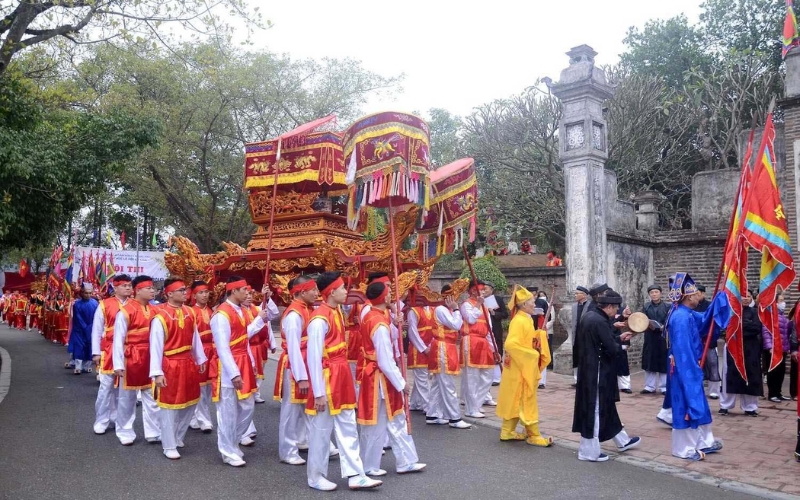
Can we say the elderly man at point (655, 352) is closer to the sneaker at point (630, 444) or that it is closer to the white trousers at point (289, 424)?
the sneaker at point (630, 444)

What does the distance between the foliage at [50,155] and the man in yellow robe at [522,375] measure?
23.4ft

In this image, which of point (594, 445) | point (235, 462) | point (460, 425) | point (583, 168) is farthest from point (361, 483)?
point (583, 168)

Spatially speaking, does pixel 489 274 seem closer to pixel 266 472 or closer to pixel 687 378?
pixel 687 378

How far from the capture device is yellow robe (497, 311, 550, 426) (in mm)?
6426

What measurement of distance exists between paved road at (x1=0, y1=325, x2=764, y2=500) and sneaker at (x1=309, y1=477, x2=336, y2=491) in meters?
0.07

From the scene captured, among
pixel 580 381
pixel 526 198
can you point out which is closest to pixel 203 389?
pixel 580 381

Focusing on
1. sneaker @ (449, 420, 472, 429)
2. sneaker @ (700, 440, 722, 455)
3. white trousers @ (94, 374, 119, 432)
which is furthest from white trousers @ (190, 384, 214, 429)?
sneaker @ (700, 440, 722, 455)

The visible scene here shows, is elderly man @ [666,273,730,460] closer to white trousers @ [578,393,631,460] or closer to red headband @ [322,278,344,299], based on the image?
white trousers @ [578,393,631,460]

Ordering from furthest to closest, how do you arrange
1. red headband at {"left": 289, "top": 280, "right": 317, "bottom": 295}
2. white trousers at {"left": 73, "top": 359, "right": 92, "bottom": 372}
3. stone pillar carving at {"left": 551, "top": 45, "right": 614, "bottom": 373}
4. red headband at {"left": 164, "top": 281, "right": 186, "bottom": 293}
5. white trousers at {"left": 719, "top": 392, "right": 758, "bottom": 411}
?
white trousers at {"left": 73, "top": 359, "right": 92, "bottom": 372} < stone pillar carving at {"left": 551, "top": 45, "right": 614, "bottom": 373} < white trousers at {"left": 719, "top": 392, "right": 758, "bottom": 411} < red headband at {"left": 164, "top": 281, "right": 186, "bottom": 293} < red headband at {"left": 289, "top": 280, "right": 317, "bottom": 295}

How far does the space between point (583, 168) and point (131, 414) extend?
7.77 meters

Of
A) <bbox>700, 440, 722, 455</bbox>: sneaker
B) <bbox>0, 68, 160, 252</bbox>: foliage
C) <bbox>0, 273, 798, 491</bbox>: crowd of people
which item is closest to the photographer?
<bbox>0, 273, 798, 491</bbox>: crowd of people

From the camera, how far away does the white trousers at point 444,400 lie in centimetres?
749

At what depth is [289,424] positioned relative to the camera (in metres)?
5.88

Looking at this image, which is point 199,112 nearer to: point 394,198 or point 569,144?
point 569,144
